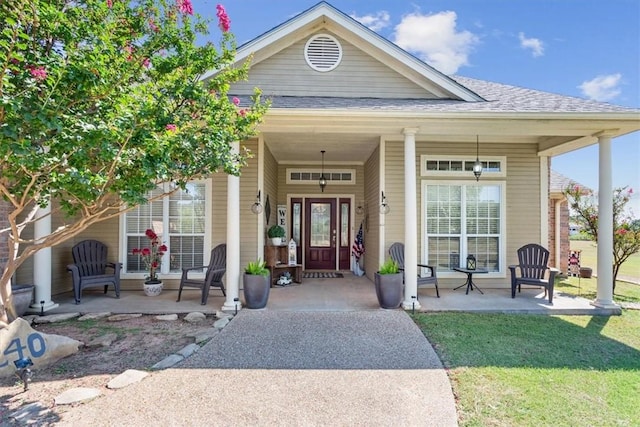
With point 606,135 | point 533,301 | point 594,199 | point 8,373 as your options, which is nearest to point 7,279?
point 8,373

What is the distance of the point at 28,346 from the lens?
321 centimetres

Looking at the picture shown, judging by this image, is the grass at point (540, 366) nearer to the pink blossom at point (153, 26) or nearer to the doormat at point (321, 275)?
the doormat at point (321, 275)

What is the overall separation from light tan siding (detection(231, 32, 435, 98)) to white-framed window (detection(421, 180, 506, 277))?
7.10ft

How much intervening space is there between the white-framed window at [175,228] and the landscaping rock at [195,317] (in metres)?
1.83

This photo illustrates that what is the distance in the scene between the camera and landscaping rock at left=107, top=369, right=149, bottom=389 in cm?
290

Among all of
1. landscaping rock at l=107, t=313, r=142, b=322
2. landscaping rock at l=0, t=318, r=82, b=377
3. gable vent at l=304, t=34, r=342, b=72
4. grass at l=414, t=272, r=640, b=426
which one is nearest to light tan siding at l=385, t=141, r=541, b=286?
grass at l=414, t=272, r=640, b=426

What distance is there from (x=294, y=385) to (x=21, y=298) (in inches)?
180

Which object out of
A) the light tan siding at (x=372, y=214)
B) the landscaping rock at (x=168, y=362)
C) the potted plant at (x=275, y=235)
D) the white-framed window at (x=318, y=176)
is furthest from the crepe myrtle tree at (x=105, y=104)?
the white-framed window at (x=318, y=176)

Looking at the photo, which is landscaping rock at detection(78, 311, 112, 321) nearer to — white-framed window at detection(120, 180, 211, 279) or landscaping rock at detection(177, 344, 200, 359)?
white-framed window at detection(120, 180, 211, 279)

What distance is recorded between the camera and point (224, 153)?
12.3 ft

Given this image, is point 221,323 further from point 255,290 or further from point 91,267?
point 91,267

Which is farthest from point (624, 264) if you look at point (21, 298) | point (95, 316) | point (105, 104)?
point (21, 298)

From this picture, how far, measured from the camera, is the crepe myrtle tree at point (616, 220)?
722 centimetres

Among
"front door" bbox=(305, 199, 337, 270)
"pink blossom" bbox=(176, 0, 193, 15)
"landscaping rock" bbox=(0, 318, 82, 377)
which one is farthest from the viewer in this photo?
"front door" bbox=(305, 199, 337, 270)
